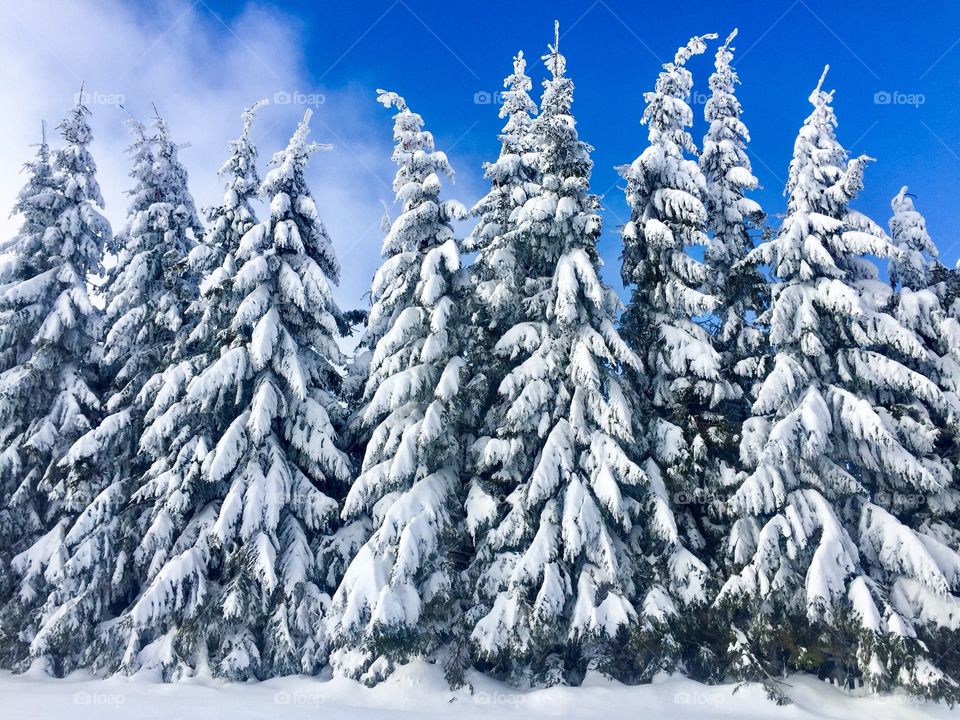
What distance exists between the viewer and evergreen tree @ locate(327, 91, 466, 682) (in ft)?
44.6

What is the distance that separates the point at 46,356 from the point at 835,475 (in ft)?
74.0

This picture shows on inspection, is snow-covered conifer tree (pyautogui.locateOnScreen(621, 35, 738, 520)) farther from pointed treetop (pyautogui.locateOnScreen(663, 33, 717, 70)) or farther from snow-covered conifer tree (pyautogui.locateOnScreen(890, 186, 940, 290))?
snow-covered conifer tree (pyautogui.locateOnScreen(890, 186, 940, 290))

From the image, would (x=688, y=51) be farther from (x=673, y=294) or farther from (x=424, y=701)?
(x=424, y=701)

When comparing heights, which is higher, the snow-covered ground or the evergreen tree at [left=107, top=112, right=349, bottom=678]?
the evergreen tree at [left=107, top=112, right=349, bottom=678]

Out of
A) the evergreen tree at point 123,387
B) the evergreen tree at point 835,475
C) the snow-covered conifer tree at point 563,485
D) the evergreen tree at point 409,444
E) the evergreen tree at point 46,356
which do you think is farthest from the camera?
the evergreen tree at point 46,356

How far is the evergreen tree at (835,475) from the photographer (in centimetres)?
1298

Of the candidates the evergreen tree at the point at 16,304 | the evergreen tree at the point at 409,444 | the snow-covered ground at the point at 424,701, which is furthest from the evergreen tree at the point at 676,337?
the evergreen tree at the point at 16,304

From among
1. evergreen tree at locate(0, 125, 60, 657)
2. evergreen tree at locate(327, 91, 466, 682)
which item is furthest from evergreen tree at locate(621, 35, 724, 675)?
evergreen tree at locate(0, 125, 60, 657)

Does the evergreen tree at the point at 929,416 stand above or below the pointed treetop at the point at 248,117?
below

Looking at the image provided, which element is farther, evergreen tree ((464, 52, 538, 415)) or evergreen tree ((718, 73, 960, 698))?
evergreen tree ((464, 52, 538, 415))

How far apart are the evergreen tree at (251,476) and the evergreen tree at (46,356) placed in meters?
3.19

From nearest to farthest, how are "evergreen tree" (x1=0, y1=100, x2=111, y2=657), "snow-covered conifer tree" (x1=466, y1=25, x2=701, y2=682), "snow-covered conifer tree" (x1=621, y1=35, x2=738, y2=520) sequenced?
"snow-covered conifer tree" (x1=466, y1=25, x2=701, y2=682) < "snow-covered conifer tree" (x1=621, y1=35, x2=738, y2=520) < "evergreen tree" (x1=0, y1=100, x2=111, y2=657)

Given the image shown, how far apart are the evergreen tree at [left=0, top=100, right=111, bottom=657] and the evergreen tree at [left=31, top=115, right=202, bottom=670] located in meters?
0.65

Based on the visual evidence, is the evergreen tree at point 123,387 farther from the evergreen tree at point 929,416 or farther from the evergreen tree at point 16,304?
the evergreen tree at point 929,416
